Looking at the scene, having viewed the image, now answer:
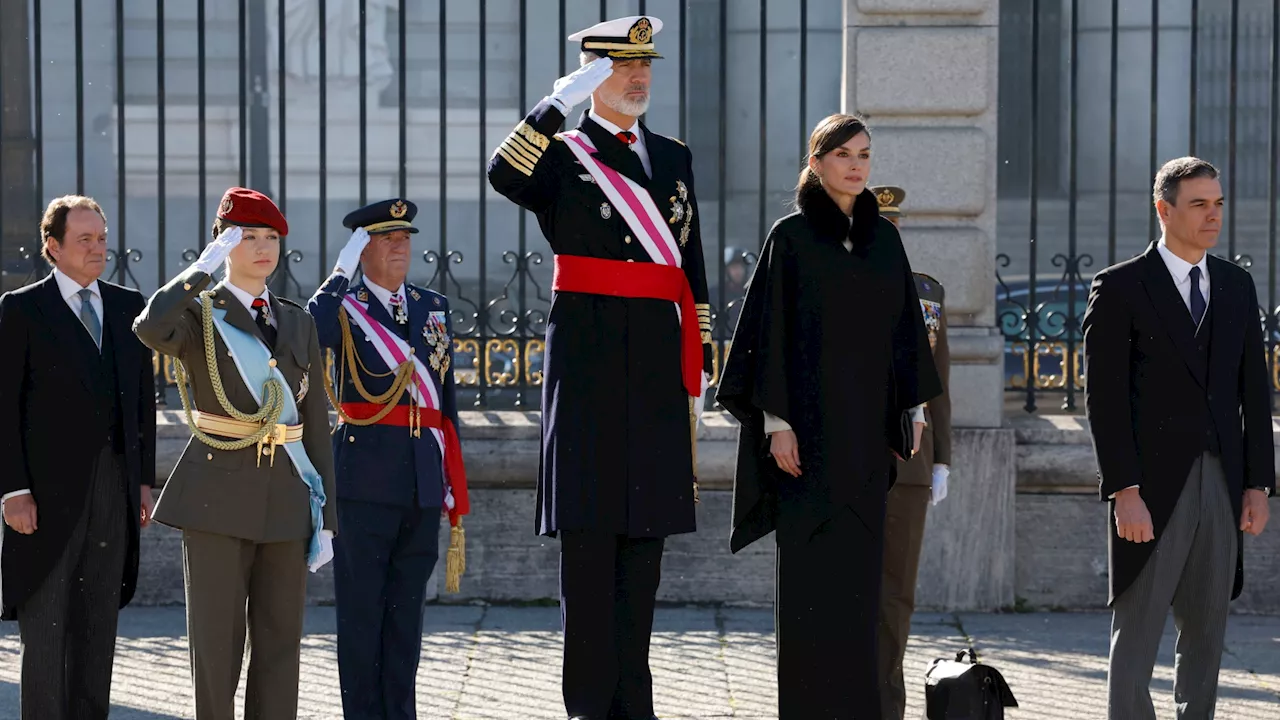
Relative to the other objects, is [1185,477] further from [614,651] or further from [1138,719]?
[614,651]

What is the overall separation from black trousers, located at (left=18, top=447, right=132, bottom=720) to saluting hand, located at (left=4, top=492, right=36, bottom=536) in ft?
0.40

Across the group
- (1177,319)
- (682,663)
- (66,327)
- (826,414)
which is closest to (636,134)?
(826,414)

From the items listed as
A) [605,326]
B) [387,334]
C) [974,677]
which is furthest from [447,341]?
[974,677]

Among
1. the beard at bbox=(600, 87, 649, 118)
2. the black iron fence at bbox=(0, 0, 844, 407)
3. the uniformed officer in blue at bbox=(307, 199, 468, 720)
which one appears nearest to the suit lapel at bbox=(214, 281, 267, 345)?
the uniformed officer in blue at bbox=(307, 199, 468, 720)

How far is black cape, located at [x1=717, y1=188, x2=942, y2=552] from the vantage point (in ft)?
16.0

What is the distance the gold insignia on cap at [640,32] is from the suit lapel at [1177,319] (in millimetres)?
→ 1527

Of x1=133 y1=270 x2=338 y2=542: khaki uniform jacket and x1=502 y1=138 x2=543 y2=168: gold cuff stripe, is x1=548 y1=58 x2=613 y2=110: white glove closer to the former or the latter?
x1=502 y1=138 x2=543 y2=168: gold cuff stripe

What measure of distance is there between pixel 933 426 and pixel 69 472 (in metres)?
2.65

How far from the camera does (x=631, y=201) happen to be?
4.98 metres

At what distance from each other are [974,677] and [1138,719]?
1.46 feet

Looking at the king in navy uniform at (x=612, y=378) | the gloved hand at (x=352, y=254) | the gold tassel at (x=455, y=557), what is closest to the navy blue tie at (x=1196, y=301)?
the king in navy uniform at (x=612, y=378)

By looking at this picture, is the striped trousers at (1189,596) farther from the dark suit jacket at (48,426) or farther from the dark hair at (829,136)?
the dark suit jacket at (48,426)

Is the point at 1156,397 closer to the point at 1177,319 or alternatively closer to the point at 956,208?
the point at 1177,319

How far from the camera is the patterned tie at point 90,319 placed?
5.55 metres
